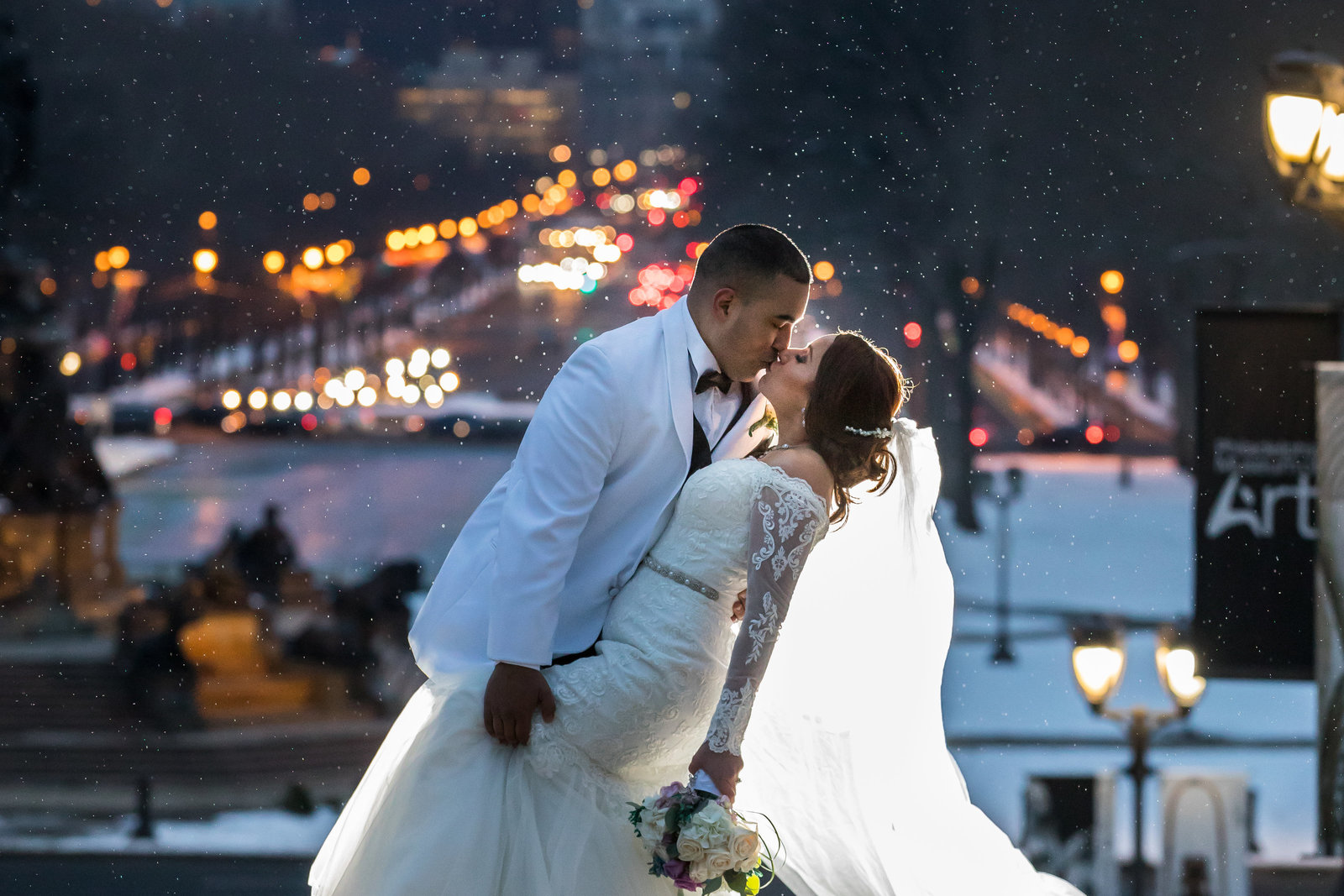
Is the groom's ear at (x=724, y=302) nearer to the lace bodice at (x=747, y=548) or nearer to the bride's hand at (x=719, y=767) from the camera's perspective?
the lace bodice at (x=747, y=548)

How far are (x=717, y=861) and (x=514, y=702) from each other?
0.98 feet

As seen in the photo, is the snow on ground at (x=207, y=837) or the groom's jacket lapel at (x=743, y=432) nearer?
the groom's jacket lapel at (x=743, y=432)

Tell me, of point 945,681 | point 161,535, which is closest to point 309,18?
point 161,535

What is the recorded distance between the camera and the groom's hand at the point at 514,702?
4.57 feet

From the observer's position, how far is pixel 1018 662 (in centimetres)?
1049

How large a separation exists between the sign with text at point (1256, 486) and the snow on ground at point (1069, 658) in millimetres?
4812

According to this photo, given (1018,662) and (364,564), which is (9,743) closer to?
(364,564)

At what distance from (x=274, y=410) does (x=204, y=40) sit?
3149 mm

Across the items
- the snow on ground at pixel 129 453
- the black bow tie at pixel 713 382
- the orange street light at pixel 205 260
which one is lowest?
the black bow tie at pixel 713 382

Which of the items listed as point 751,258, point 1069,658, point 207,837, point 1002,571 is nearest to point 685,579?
point 751,258

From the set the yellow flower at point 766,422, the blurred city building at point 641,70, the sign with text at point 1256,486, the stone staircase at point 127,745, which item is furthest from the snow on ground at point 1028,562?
the yellow flower at point 766,422

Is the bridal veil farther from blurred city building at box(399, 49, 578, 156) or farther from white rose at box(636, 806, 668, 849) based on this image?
blurred city building at box(399, 49, 578, 156)

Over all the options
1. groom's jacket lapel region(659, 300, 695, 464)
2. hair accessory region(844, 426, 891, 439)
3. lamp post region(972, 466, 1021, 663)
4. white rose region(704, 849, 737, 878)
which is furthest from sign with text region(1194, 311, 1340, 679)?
lamp post region(972, 466, 1021, 663)

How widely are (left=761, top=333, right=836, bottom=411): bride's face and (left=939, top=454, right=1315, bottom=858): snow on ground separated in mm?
7998
